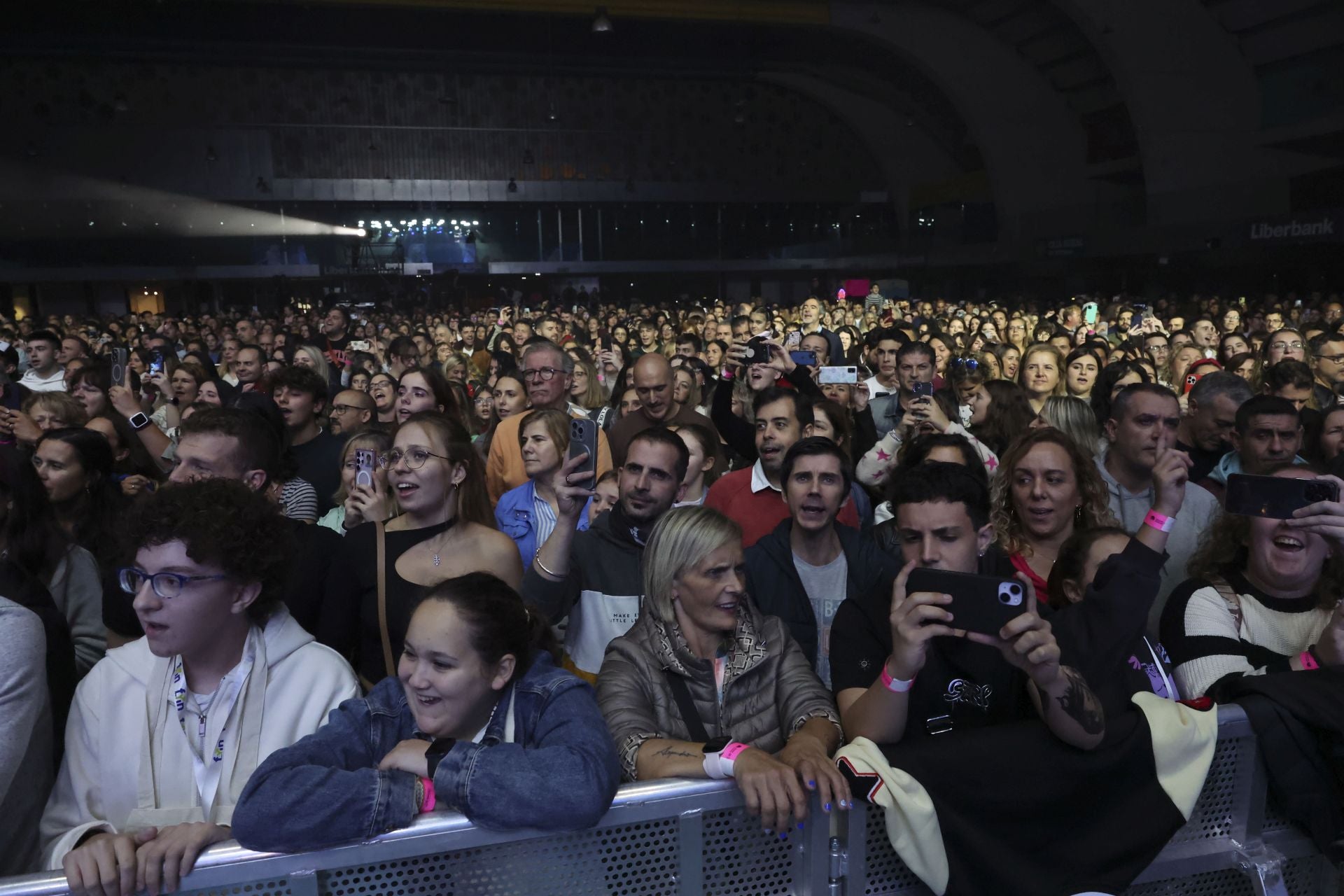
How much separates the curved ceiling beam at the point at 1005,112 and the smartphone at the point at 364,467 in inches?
1053

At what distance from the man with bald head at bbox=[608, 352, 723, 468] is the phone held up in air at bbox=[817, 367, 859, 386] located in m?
0.68

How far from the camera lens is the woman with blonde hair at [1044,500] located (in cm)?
354

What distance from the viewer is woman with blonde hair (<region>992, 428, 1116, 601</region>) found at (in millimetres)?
3535

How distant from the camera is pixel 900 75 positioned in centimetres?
3297

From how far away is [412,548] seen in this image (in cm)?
324

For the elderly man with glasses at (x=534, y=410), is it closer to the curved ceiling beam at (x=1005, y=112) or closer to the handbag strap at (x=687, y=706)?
the handbag strap at (x=687, y=706)

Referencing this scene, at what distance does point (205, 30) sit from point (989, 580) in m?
32.1

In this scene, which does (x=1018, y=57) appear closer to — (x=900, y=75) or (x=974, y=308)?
(x=900, y=75)

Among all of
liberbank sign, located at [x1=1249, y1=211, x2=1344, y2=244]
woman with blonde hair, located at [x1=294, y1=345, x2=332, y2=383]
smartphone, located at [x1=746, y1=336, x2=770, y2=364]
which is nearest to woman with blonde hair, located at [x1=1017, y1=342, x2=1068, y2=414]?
smartphone, located at [x1=746, y1=336, x2=770, y2=364]

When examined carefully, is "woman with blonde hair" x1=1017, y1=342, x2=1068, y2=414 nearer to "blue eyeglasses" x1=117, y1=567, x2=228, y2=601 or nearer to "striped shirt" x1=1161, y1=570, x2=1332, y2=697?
"striped shirt" x1=1161, y1=570, x2=1332, y2=697

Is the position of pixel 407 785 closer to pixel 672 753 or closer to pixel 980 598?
pixel 672 753

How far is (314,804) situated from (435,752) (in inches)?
10.1

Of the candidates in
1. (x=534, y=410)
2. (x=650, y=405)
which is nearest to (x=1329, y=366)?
(x=650, y=405)

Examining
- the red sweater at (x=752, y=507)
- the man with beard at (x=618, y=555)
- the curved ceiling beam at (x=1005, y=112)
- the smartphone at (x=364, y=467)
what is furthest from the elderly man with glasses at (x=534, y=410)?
the curved ceiling beam at (x=1005, y=112)
